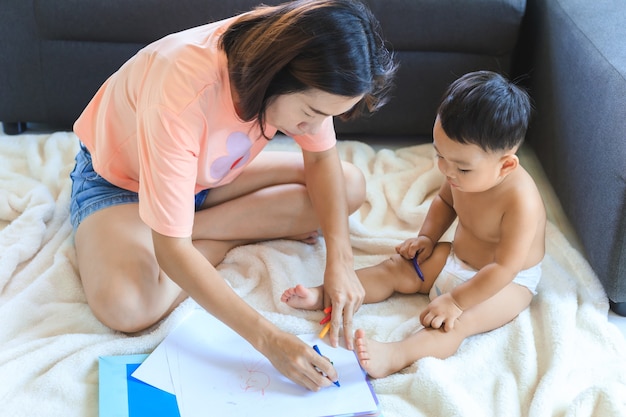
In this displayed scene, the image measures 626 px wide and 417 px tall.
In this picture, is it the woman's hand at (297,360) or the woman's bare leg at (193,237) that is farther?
the woman's bare leg at (193,237)

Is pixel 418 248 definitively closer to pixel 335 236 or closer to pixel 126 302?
pixel 335 236

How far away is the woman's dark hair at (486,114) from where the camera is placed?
47.9 inches

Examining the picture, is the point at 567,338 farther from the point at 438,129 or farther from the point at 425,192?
the point at 425,192

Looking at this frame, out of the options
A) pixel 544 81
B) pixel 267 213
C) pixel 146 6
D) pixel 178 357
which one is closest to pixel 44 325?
pixel 178 357

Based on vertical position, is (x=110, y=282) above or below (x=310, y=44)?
below

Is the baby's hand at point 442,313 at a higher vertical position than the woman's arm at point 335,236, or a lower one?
lower

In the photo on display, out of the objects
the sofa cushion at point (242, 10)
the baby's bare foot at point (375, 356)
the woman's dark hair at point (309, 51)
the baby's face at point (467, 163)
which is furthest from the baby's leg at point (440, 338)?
the sofa cushion at point (242, 10)

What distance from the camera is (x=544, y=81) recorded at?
1799 millimetres

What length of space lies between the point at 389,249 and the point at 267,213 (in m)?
0.27

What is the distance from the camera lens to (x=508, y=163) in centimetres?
128

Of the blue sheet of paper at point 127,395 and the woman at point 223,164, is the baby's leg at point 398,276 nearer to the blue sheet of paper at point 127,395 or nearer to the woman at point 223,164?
the woman at point 223,164

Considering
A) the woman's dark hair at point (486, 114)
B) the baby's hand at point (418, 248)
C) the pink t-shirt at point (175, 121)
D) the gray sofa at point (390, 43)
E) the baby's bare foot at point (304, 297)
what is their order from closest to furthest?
the pink t-shirt at point (175, 121)
the woman's dark hair at point (486, 114)
the baby's bare foot at point (304, 297)
the baby's hand at point (418, 248)
the gray sofa at point (390, 43)

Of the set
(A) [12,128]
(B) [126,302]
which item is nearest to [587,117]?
(B) [126,302]

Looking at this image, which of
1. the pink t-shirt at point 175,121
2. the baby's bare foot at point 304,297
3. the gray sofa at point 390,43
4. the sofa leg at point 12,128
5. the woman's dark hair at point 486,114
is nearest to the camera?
the pink t-shirt at point 175,121
